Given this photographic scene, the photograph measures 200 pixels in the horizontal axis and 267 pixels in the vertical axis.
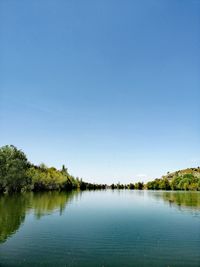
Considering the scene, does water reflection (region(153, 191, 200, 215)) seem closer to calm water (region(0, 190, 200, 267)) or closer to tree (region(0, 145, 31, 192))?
calm water (region(0, 190, 200, 267))

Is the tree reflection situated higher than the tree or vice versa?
the tree

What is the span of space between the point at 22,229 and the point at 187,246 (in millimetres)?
23563

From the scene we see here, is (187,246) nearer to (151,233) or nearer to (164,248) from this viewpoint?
(164,248)

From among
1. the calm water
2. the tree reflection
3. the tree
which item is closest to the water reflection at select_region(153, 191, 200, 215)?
the tree reflection

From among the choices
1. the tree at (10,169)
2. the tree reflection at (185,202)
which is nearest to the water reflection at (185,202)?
the tree reflection at (185,202)

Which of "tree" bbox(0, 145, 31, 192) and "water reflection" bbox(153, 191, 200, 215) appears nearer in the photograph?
"water reflection" bbox(153, 191, 200, 215)

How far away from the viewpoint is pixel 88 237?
3697cm

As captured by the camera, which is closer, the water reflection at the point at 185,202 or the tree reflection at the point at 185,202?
the water reflection at the point at 185,202

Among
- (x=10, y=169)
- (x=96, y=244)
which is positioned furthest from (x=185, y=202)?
(x=96, y=244)

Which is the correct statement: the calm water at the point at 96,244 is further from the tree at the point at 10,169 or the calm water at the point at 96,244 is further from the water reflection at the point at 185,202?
the tree at the point at 10,169

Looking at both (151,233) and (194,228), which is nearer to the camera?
(151,233)

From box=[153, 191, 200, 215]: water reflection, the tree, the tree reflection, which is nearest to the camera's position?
box=[153, 191, 200, 215]: water reflection

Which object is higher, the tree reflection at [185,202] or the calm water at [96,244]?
the tree reflection at [185,202]

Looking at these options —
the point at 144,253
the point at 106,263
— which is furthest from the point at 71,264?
the point at 144,253
